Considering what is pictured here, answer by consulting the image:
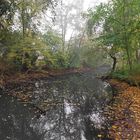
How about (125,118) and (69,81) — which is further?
(69,81)

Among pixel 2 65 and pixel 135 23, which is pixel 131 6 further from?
pixel 2 65

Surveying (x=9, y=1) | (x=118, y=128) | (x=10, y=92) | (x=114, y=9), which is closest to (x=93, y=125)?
(x=118, y=128)

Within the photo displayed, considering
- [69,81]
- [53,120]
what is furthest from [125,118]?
[69,81]

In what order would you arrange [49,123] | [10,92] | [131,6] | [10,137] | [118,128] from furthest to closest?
[131,6] < [10,92] < [49,123] < [118,128] < [10,137]

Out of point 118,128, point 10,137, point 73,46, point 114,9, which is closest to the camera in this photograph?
point 10,137

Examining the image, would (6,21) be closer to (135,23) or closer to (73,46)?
(135,23)

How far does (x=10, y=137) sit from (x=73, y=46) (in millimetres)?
35749

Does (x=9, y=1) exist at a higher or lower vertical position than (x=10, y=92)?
higher

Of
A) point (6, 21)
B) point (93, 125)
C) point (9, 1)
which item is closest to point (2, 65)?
point (6, 21)

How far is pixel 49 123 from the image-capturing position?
1032cm

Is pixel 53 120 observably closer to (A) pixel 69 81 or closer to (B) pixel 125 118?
(B) pixel 125 118

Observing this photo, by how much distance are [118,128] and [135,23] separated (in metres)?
12.6

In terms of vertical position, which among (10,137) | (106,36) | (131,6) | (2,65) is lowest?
(10,137)

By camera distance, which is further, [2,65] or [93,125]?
[2,65]
